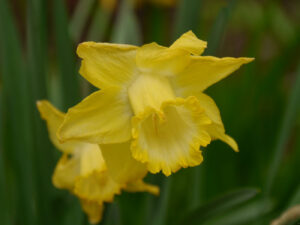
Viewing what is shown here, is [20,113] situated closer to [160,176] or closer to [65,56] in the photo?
[65,56]

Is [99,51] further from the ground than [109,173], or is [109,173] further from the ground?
[99,51]

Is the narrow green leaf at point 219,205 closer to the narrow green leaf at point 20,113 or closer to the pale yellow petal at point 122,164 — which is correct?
the pale yellow petal at point 122,164

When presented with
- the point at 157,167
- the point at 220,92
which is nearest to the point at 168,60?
the point at 157,167

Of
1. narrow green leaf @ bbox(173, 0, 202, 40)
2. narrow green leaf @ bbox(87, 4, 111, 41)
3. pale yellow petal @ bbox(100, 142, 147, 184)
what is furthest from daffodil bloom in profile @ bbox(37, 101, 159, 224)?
narrow green leaf @ bbox(87, 4, 111, 41)

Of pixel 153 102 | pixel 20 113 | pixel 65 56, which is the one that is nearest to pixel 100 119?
pixel 153 102

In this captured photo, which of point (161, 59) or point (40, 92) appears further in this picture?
point (40, 92)

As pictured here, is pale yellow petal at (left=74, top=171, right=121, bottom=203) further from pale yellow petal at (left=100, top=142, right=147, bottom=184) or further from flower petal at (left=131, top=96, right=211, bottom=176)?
flower petal at (left=131, top=96, right=211, bottom=176)

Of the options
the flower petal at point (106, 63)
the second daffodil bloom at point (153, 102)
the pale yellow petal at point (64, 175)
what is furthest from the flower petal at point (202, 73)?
the pale yellow petal at point (64, 175)

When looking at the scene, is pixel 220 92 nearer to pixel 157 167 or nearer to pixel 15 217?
pixel 15 217
